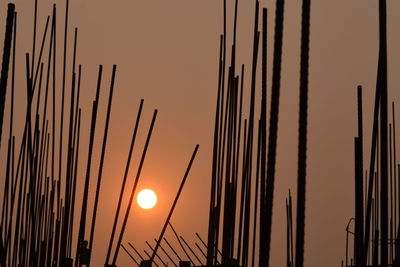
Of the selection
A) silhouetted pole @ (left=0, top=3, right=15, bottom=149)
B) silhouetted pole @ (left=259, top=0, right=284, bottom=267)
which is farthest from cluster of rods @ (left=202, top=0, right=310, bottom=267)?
silhouetted pole @ (left=0, top=3, right=15, bottom=149)

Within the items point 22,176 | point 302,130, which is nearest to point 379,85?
point 302,130

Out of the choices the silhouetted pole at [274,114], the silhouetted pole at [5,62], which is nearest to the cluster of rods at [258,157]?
the silhouetted pole at [274,114]

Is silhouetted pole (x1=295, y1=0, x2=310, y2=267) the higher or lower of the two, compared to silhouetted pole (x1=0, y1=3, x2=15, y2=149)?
lower

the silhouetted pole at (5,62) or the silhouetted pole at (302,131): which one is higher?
the silhouetted pole at (5,62)

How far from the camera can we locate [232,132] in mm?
1741

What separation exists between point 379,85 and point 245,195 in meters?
0.57

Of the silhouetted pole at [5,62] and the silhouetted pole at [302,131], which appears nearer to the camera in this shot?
the silhouetted pole at [302,131]

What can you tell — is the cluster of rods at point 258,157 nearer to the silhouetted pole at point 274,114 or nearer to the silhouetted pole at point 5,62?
the silhouetted pole at point 274,114

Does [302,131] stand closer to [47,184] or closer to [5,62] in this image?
[5,62]

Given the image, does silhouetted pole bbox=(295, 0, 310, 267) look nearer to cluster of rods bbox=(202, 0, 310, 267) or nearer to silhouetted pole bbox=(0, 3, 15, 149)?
cluster of rods bbox=(202, 0, 310, 267)

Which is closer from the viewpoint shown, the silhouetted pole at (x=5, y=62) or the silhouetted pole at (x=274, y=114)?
the silhouetted pole at (x=274, y=114)

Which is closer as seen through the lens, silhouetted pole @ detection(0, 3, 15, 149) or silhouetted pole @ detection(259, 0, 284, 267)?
silhouetted pole @ detection(259, 0, 284, 267)

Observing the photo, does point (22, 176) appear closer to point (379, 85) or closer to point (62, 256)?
point (62, 256)

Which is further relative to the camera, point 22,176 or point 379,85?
point 22,176
